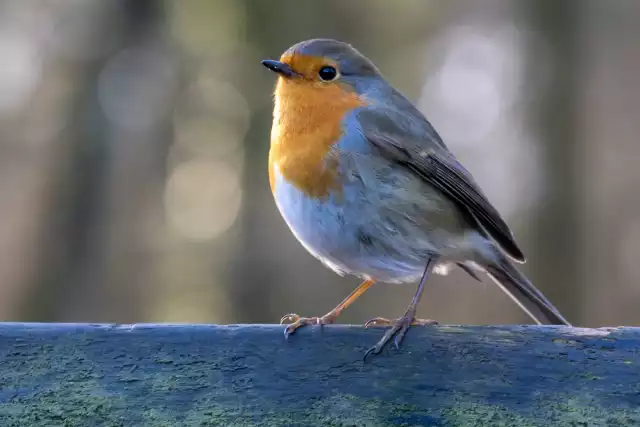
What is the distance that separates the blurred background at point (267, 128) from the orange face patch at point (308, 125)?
448 cm

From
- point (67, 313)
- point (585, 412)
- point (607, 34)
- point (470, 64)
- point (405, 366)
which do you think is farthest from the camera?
point (470, 64)

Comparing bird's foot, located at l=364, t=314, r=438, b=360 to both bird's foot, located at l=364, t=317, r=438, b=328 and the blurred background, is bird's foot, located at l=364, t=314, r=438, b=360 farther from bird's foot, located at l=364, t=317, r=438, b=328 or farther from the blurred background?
the blurred background

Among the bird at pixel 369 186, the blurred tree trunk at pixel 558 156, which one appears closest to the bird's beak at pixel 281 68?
the bird at pixel 369 186

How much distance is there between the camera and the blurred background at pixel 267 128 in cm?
802

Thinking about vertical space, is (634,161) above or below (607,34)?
below

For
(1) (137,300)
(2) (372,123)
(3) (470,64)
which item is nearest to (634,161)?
(3) (470,64)

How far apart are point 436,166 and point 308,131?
607 mm

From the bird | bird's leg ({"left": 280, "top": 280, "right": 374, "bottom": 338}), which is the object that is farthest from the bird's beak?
bird's leg ({"left": 280, "top": 280, "right": 374, "bottom": 338})

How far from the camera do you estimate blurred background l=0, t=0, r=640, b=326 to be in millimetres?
8016

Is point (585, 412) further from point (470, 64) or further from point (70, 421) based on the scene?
point (470, 64)

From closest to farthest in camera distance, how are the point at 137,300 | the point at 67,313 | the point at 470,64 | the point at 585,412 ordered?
the point at 585,412 < the point at 67,313 < the point at 137,300 < the point at 470,64

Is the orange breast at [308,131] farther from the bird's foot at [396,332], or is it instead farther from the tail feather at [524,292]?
the tail feather at [524,292]

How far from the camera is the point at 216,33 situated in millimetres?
9875

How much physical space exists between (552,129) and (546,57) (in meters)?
0.82
